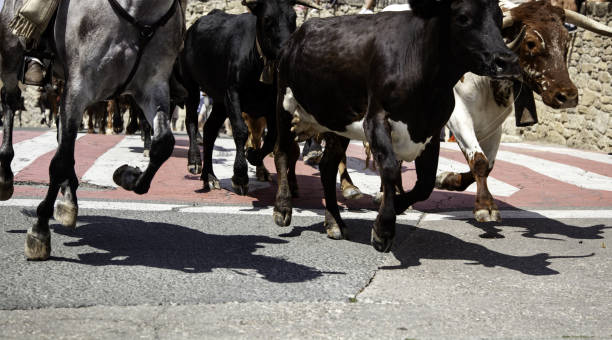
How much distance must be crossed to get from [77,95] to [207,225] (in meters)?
1.81

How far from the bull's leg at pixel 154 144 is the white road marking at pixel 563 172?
5612mm

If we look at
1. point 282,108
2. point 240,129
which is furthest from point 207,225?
point 240,129

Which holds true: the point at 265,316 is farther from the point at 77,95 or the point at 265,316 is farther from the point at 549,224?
the point at 549,224

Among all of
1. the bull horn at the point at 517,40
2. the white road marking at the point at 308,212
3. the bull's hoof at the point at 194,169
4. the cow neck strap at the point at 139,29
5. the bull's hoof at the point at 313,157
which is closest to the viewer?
the cow neck strap at the point at 139,29

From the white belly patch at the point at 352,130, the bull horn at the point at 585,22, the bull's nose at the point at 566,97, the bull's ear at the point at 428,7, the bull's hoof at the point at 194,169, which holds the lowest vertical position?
the bull's hoof at the point at 194,169

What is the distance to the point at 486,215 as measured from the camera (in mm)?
6020

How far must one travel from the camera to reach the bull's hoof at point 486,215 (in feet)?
19.7

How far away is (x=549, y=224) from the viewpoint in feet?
22.0

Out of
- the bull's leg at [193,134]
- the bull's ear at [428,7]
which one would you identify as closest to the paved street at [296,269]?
the bull's leg at [193,134]

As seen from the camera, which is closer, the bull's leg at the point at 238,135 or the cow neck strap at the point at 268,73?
the cow neck strap at the point at 268,73

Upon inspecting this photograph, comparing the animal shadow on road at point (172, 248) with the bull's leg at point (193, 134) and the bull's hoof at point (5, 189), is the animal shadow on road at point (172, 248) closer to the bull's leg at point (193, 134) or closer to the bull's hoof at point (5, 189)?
the bull's hoof at point (5, 189)

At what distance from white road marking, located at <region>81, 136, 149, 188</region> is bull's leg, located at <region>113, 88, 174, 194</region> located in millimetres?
3188

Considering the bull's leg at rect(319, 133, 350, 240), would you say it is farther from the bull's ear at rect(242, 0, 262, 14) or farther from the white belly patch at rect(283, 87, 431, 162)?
the bull's ear at rect(242, 0, 262, 14)

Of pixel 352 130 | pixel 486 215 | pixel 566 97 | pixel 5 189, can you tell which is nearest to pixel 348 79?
pixel 352 130
